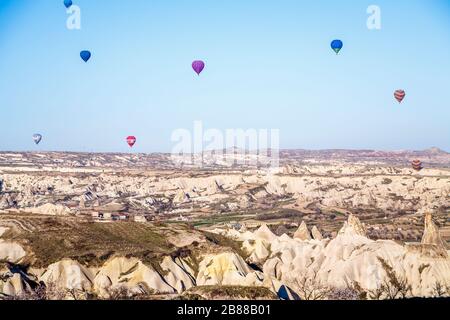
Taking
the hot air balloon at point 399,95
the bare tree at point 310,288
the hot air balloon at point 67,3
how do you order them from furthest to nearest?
the hot air balloon at point 399,95
the hot air balloon at point 67,3
the bare tree at point 310,288

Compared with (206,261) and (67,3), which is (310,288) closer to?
(206,261)

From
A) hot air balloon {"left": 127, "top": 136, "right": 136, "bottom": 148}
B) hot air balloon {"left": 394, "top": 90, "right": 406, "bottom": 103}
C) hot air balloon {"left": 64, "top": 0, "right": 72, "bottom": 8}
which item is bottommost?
hot air balloon {"left": 127, "top": 136, "right": 136, "bottom": 148}

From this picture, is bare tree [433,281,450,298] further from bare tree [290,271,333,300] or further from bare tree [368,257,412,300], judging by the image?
bare tree [290,271,333,300]

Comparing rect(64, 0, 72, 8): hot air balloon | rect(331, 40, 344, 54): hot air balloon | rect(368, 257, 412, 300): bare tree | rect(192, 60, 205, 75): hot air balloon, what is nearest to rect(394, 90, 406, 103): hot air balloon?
rect(331, 40, 344, 54): hot air balloon

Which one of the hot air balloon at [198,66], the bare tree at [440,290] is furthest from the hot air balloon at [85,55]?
the bare tree at [440,290]

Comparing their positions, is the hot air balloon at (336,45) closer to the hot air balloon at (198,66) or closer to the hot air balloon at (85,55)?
the hot air balloon at (198,66)

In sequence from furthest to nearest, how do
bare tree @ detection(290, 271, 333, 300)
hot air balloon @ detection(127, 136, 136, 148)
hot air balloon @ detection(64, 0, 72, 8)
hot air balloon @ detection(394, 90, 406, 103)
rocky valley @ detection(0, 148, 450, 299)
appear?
hot air balloon @ detection(127, 136, 136, 148)
hot air balloon @ detection(394, 90, 406, 103)
hot air balloon @ detection(64, 0, 72, 8)
bare tree @ detection(290, 271, 333, 300)
rocky valley @ detection(0, 148, 450, 299)

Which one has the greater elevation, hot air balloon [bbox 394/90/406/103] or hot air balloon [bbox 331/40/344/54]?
hot air balloon [bbox 331/40/344/54]

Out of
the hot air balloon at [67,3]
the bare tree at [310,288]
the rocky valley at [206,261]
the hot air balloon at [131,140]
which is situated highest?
Result: the hot air balloon at [67,3]

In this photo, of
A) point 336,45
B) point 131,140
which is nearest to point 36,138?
point 131,140
